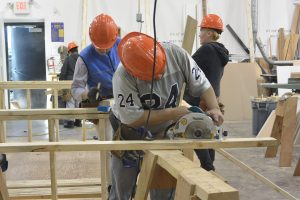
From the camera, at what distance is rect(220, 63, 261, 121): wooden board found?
8.48 metres

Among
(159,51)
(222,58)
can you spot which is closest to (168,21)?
(222,58)

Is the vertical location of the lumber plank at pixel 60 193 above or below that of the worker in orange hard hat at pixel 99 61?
below

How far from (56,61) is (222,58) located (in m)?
5.97

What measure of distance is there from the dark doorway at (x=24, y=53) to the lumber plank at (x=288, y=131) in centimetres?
643

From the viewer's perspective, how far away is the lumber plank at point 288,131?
4.49 m

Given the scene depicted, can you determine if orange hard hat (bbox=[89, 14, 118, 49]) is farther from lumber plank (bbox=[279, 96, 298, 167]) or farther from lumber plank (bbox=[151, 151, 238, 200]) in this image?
lumber plank (bbox=[279, 96, 298, 167])

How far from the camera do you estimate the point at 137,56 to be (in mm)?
2053

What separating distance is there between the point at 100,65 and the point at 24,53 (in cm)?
646

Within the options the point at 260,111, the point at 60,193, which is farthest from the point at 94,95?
the point at 260,111

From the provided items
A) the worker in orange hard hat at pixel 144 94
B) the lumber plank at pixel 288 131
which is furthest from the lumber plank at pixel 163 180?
the lumber plank at pixel 288 131

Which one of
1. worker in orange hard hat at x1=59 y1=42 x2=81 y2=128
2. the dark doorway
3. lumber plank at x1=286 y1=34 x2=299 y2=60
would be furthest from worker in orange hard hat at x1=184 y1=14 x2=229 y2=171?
the dark doorway

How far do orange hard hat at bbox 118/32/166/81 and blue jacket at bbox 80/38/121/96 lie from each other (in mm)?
1231

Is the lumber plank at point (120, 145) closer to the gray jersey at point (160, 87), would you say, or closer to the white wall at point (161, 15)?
the gray jersey at point (160, 87)

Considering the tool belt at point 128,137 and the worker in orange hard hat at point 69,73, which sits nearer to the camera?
the tool belt at point 128,137
